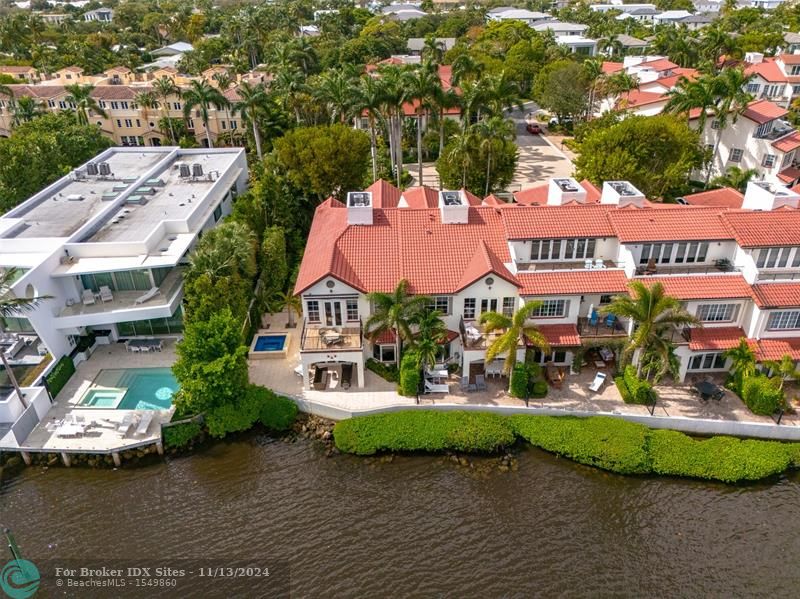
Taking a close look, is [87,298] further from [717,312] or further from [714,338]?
[717,312]

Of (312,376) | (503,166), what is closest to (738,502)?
(312,376)

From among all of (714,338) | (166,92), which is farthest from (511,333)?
(166,92)

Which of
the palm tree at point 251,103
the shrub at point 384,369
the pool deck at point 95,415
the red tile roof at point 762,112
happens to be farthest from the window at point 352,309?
the red tile roof at point 762,112

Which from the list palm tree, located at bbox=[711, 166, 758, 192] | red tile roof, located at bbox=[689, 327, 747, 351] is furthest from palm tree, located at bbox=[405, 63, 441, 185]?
red tile roof, located at bbox=[689, 327, 747, 351]

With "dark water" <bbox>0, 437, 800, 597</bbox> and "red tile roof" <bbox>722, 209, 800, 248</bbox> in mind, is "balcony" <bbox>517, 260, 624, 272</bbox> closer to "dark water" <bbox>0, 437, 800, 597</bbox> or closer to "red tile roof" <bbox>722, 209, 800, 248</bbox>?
"red tile roof" <bbox>722, 209, 800, 248</bbox>

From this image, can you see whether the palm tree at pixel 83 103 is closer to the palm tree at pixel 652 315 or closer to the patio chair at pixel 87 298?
the patio chair at pixel 87 298

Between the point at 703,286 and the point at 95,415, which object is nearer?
the point at 95,415
